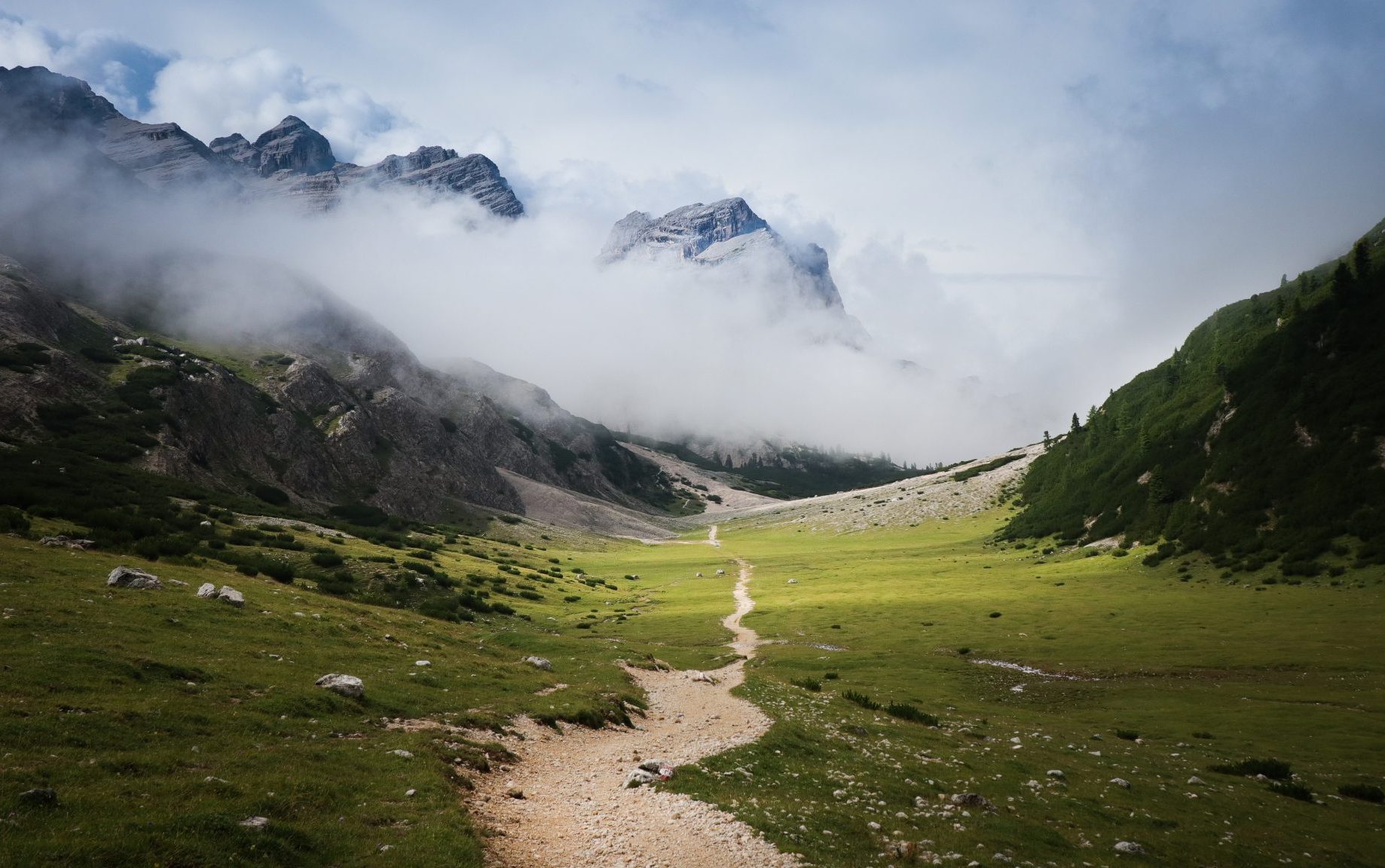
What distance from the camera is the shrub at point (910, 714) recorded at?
32531mm

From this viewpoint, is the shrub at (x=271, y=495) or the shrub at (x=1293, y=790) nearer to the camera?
the shrub at (x=1293, y=790)

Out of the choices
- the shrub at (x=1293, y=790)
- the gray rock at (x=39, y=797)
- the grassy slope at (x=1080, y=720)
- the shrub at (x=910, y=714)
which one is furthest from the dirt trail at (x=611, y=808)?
the shrub at (x=1293, y=790)

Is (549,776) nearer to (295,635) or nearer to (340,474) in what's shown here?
(295,635)

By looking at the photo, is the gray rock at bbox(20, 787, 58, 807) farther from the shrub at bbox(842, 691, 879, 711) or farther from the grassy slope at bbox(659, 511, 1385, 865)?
the shrub at bbox(842, 691, 879, 711)

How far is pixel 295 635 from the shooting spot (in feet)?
97.6

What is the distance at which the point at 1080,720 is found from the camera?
33.4 m

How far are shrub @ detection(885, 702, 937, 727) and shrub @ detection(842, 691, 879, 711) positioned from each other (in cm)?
75

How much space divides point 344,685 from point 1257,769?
115 feet

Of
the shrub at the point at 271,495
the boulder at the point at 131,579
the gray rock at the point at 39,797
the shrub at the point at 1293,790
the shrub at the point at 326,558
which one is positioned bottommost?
the shrub at the point at 271,495

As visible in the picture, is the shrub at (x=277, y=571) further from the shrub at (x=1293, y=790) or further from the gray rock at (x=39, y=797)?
the shrub at (x=1293, y=790)

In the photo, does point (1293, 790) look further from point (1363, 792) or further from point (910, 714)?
point (910, 714)

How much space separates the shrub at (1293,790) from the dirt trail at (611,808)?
723 inches

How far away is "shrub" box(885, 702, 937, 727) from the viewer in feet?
107

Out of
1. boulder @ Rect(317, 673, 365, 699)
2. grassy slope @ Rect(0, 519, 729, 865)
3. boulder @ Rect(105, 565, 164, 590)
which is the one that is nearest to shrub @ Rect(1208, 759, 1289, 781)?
grassy slope @ Rect(0, 519, 729, 865)
